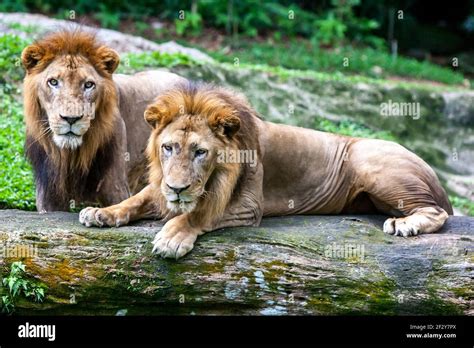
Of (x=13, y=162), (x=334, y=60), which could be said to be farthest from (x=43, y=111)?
(x=334, y=60)

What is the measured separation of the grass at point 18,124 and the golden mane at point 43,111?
0.96m

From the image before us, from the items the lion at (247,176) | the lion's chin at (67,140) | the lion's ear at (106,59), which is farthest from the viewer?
the lion's ear at (106,59)

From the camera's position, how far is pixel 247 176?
6.31 m

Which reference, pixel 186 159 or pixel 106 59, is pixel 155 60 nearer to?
pixel 106 59

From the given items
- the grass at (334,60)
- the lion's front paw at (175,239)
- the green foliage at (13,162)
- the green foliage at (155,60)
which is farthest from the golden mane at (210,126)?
the grass at (334,60)

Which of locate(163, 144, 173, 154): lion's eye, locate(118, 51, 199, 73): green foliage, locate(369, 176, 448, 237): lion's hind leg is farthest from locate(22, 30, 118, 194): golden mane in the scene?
locate(118, 51, 199, 73): green foliage

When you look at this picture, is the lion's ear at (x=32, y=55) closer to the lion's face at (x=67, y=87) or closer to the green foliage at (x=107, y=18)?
the lion's face at (x=67, y=87)

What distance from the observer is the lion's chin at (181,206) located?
18.6 ft

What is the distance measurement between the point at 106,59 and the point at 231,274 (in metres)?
2.06

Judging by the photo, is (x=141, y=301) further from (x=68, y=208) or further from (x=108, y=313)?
(x=68, y=208)

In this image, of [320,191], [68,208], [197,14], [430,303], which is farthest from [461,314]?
[197,14]

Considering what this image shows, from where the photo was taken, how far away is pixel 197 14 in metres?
17.1

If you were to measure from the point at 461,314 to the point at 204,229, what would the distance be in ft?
6.04

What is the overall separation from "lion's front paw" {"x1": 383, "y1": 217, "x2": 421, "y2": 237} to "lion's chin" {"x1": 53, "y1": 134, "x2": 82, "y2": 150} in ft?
7.84
